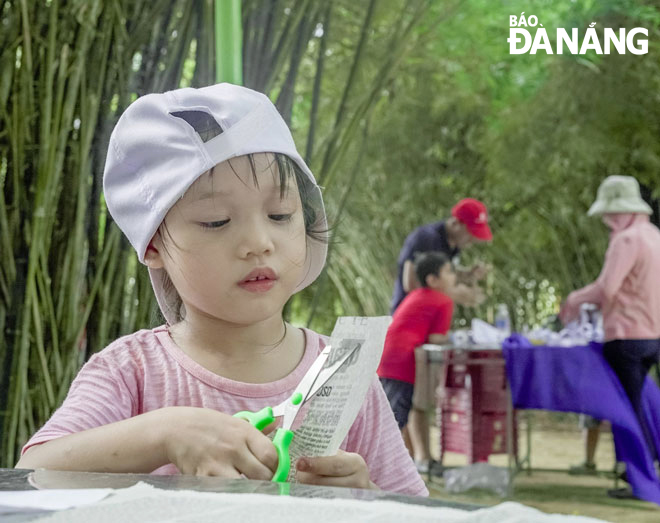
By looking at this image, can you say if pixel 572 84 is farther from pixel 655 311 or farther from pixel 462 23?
pixel 655 311

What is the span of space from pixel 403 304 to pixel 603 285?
742 millimetres

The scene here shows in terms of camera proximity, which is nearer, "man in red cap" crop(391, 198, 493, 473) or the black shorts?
the black shorts

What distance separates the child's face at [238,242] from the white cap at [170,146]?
13 mm

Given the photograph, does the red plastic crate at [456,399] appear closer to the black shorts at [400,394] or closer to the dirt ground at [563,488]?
the dirt ground at [563,488]

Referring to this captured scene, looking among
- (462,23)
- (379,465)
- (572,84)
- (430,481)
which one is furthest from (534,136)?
(379,465)

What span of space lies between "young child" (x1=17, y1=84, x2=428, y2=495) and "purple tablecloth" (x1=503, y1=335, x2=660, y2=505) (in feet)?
10.1

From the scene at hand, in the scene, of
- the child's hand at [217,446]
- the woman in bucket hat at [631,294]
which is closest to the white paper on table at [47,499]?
the child's hand at [217,446]

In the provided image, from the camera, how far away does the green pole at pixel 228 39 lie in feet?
2.90

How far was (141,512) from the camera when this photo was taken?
41cm

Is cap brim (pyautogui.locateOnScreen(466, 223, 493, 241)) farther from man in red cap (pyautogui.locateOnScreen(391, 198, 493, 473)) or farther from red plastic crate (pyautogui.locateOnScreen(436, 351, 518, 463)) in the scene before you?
red plastic crate (pyautogui.locateOnScreen(436, 351, 518, 463))

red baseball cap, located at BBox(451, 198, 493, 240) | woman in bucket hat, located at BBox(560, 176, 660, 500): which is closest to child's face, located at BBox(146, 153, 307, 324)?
woman in bucket hat, located at BBox(560, 176, 660, 500)

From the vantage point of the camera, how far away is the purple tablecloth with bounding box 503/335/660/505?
11.9ft

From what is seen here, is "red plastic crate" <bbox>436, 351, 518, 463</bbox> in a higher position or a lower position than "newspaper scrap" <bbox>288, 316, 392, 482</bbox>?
lower

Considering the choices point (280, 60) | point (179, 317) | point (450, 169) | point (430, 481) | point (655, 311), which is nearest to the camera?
point (179, 317)
